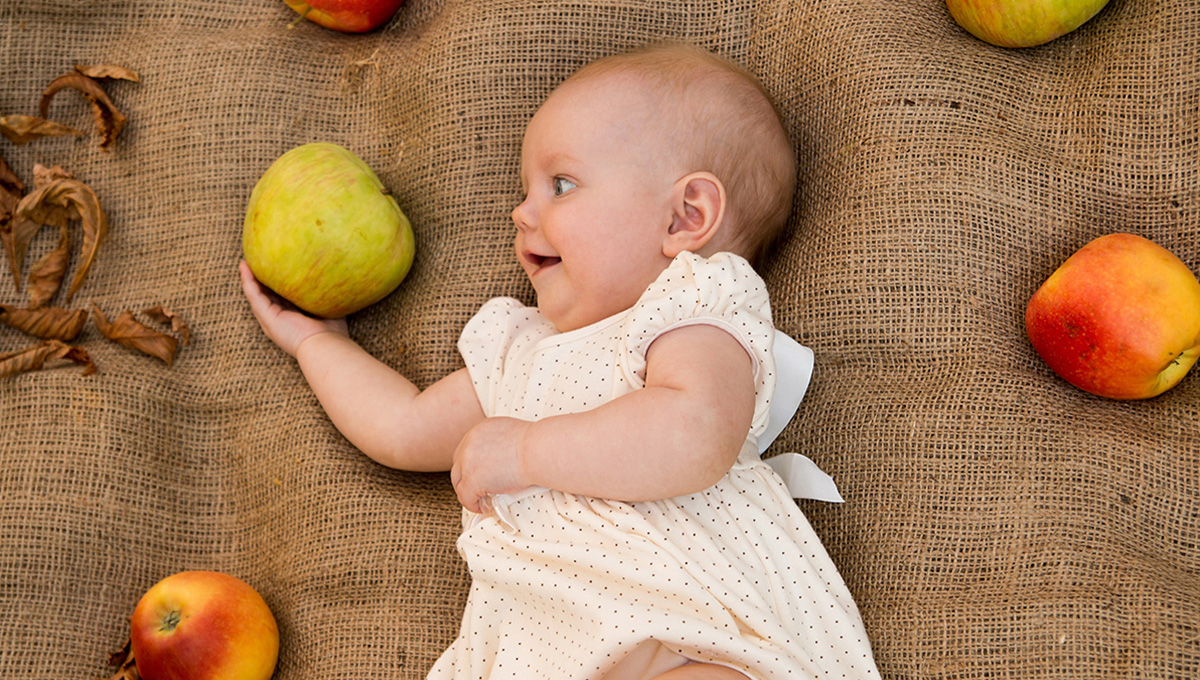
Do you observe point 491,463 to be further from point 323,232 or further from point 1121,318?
point 1121,318

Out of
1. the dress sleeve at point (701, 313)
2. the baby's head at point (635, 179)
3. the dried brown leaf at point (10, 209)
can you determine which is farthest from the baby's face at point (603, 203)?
the dried brown leaf at point (10, 209)

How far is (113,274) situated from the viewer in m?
2.23

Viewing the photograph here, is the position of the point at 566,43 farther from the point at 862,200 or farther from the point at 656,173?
the point at 862,200

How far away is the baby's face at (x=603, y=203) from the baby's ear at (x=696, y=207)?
18 mm

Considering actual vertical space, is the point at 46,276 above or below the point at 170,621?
above

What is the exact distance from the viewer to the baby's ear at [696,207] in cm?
174

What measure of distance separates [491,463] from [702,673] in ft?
1.61

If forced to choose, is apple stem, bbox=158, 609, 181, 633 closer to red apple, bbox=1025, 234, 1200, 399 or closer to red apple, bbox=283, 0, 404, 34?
red apple, bbox=283, 0, 404, 34

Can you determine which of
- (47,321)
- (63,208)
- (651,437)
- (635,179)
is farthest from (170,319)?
(651,437)

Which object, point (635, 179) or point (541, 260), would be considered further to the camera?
point (541, 260)

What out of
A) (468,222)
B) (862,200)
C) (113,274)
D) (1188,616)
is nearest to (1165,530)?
(1188,616)

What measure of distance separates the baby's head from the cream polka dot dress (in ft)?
0.29

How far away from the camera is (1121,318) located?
66.3 inches

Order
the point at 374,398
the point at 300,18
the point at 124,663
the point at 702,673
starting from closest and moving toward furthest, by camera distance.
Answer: the point at 702,673 → the point at 124,663 → the point at 374,398 → the point at 300,18
